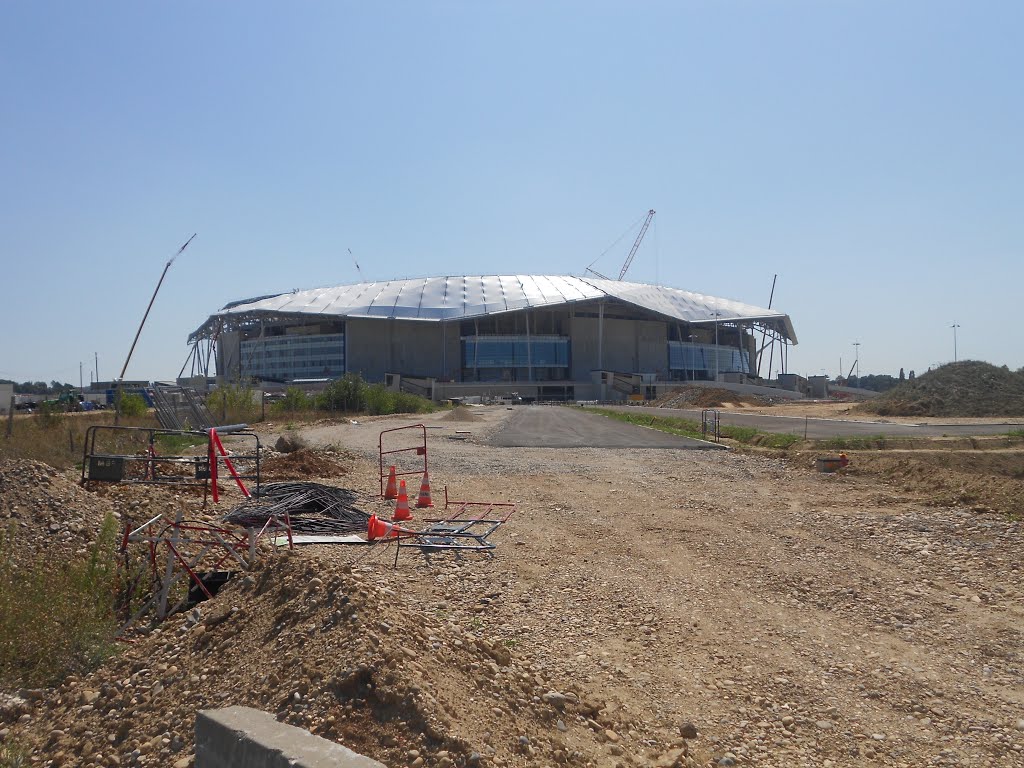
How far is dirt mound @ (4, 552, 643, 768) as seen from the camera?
13.0 ft

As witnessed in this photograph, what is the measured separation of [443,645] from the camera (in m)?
4.96

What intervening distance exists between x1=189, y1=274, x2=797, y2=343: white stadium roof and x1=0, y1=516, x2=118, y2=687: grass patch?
8172 cm

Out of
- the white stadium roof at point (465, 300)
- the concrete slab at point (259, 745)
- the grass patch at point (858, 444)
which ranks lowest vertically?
the grass patch at point (858, 444)

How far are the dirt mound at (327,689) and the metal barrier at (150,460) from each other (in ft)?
17.7

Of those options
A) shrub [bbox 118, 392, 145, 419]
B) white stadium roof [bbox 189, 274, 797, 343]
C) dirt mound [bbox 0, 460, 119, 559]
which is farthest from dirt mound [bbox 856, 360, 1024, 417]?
white stadium roof [bbox 189, 274, 797, 343]

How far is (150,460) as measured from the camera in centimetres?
1160

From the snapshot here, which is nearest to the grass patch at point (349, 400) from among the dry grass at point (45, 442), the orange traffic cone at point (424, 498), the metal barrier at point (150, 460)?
the dry grass at point (45, 442)

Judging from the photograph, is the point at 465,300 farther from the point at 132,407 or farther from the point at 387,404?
the point at 132,407

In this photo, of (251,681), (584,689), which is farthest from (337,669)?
(584,689)

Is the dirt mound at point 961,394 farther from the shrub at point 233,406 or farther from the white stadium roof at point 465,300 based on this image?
the white stadium roof at point 465,300

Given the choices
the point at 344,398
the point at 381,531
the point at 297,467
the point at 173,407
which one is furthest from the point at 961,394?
the point at 381,531

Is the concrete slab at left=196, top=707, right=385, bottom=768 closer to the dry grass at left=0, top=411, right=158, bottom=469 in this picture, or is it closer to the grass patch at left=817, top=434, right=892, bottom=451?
the dry grass at left=0, top=411, right=158, bottom=469

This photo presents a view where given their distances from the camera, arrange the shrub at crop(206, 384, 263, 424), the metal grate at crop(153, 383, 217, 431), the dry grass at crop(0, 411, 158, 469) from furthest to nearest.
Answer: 1. the shrub at crop(206, 384, 263, 424)
2. the metal grate at crop(153, 383, 217, 431)
3. the dry grass at crop(0, 411, 158, 469)

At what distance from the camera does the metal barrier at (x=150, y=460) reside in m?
10.5
